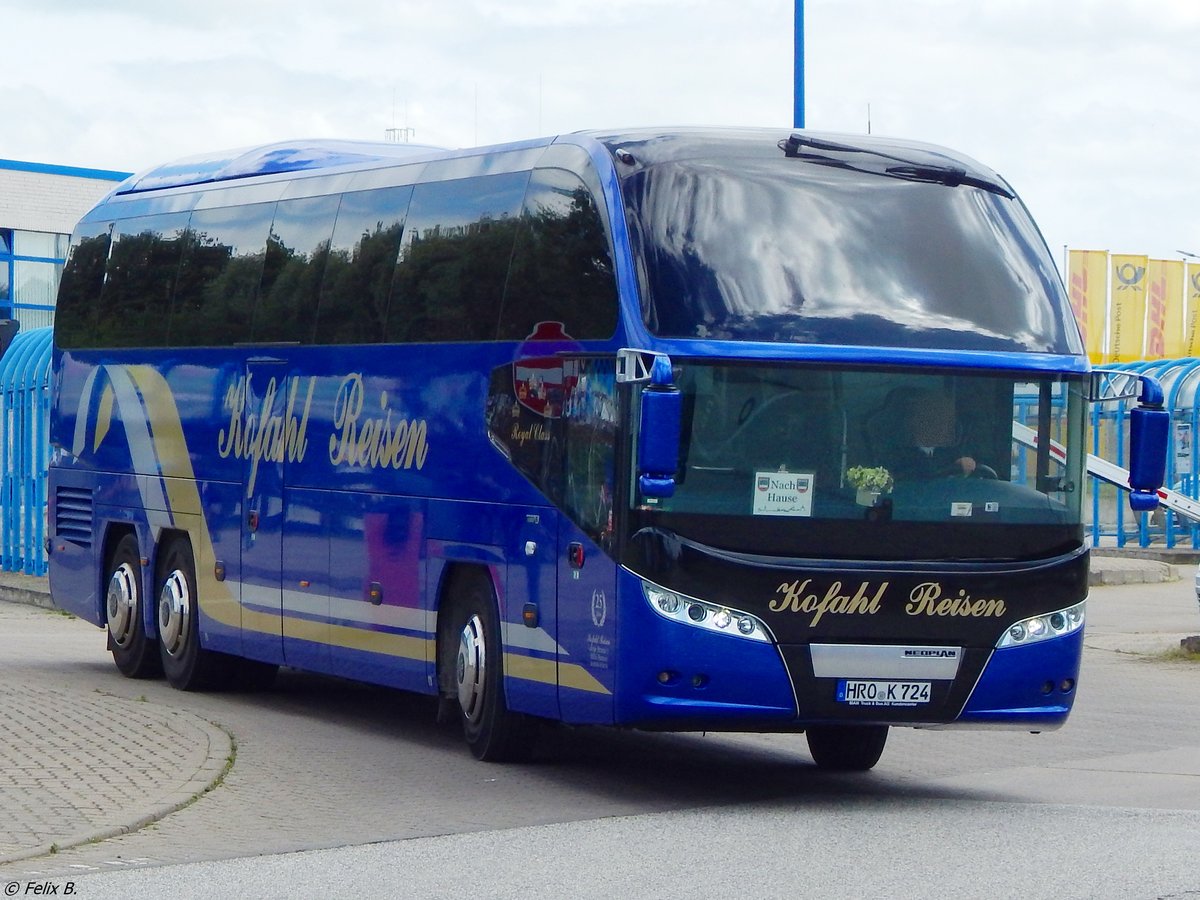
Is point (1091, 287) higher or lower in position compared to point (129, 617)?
higher

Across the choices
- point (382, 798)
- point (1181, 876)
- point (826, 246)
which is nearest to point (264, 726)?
point (382, 798)

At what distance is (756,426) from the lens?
432 inches

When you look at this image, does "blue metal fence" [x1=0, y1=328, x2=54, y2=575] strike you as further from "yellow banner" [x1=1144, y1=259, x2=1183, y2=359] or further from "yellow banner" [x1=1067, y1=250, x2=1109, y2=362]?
"yellow banner" [x1=1144, y1=259, x2=1183, y2=359]

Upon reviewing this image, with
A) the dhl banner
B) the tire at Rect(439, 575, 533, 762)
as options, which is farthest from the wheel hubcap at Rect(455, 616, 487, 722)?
the dhl banner

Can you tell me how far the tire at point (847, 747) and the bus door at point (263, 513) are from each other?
402 centimetres

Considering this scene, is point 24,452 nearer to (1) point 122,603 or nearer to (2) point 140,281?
(1) point 122,603

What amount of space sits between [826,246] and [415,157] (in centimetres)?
370

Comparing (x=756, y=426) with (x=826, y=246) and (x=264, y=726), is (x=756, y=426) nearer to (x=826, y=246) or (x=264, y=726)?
(x=826, y=246)

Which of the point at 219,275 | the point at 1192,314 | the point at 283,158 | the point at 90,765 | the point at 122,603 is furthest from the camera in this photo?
the point at 1192,314

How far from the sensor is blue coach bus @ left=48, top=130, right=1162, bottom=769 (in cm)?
1094

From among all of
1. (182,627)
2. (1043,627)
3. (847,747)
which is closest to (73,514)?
(182,627)

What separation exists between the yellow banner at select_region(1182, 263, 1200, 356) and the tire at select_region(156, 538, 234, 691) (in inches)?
1509

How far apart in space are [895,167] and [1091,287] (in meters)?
39.0

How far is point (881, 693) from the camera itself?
1109 cm
